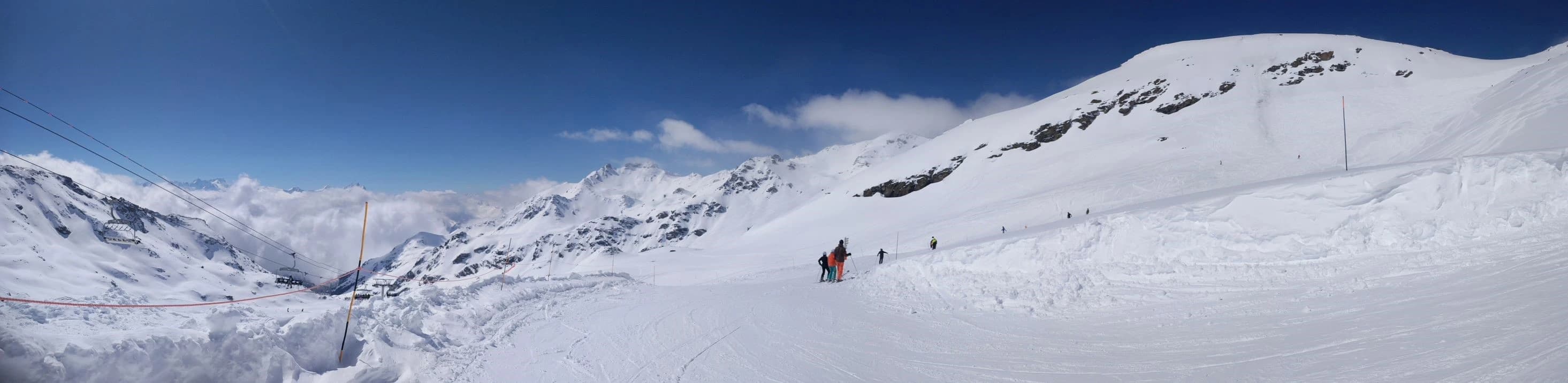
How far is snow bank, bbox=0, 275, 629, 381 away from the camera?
506 centimetres

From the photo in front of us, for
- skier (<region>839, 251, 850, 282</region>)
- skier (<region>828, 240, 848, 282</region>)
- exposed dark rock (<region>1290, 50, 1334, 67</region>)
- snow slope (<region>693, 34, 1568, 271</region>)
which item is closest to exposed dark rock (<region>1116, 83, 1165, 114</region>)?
snow slope (<region>693, 34, 1568, 271</region>)

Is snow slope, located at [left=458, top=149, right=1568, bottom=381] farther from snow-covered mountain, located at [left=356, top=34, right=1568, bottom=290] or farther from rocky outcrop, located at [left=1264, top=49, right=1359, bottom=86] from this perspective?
rocky outcrop, located at [left=1264, top=49, right=1359, bottom=86]

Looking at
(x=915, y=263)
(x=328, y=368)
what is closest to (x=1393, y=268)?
(x=915, y=263)

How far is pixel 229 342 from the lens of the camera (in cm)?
620

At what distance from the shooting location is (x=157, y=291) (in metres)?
29.0

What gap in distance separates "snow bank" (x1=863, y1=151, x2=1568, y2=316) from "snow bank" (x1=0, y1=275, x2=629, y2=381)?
9.71 m

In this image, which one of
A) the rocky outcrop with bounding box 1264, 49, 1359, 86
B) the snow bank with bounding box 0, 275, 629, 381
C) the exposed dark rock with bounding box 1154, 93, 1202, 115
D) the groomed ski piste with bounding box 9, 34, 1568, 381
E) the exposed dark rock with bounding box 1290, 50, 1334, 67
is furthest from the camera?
the exposed dark rock with bounding box 1290, 50, 1334, 67

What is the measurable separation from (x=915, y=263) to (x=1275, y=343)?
8.88 meters

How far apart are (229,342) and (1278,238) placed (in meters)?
16.4

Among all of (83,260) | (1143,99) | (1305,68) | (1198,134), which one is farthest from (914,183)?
(83,260)

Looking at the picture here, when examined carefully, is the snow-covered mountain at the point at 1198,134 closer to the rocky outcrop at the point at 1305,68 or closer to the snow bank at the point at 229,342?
the rocky outcrop at the point at 1305,68

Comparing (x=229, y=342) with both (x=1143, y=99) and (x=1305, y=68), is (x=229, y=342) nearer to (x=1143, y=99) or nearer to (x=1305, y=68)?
(x=1143, y=99)

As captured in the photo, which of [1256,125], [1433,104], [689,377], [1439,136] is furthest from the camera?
[1256,125]

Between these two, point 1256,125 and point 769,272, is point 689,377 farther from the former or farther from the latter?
point 1256,125
